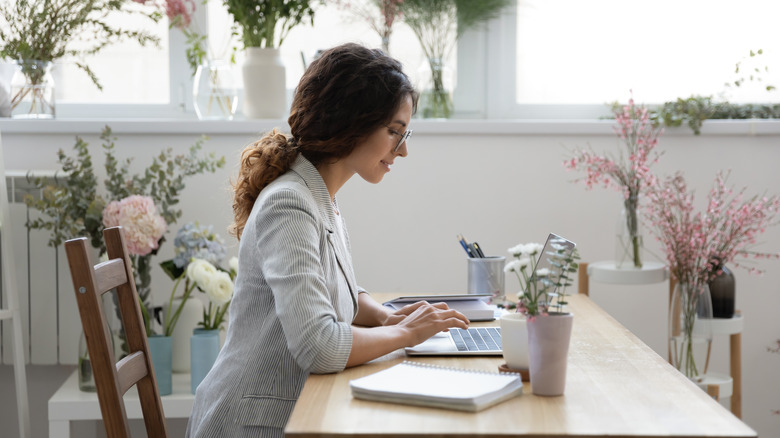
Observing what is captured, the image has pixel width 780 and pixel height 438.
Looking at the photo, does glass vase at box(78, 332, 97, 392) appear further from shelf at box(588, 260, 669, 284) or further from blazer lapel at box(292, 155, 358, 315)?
shelf at box(588, 260, 669, 284)

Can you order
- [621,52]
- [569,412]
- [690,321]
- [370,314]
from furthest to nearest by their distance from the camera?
[621,52] < [690,321] < [370,314] < [569,412]

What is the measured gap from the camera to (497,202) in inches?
109

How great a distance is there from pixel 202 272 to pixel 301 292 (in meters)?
1.02

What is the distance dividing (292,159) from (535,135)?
1316 mm

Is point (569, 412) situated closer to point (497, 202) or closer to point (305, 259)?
point (305, 259)

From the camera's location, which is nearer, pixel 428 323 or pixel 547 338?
pixel 547 338

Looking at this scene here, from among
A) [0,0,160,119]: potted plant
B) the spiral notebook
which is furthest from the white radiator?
the spiral notebook

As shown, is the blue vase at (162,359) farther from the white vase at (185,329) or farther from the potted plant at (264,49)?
the potted plant at (264,49)

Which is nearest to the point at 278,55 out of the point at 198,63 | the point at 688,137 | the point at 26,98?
the point at 198,63

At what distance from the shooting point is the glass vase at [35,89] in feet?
9.02

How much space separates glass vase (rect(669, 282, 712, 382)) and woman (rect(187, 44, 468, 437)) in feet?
3.42

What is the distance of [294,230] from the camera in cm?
141

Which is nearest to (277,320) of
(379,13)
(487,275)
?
(487,275)

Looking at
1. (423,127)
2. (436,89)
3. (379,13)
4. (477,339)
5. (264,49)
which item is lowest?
(477,339)
